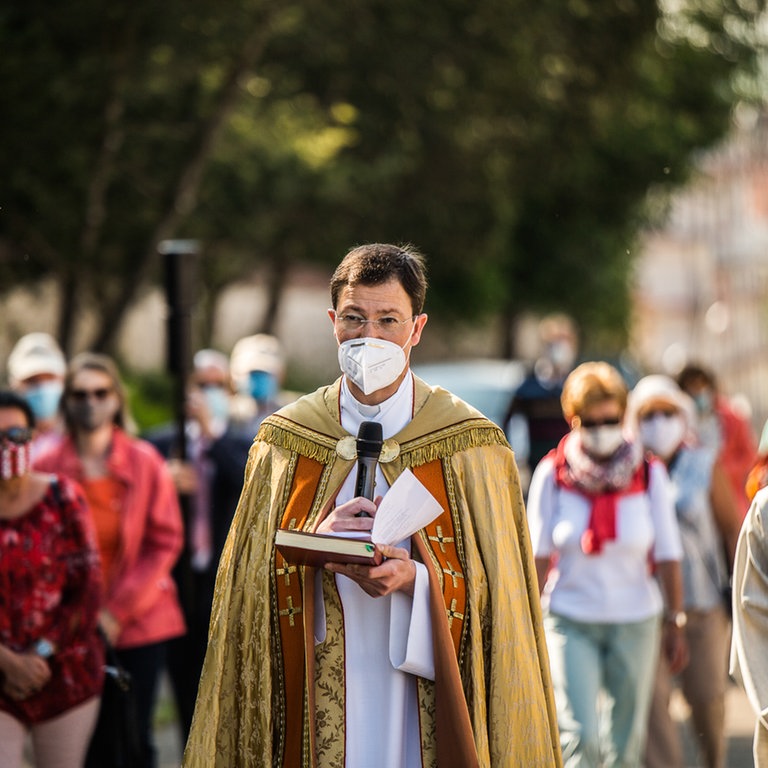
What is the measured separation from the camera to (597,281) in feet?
112

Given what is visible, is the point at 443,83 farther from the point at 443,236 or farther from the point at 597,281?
the point at 597,281

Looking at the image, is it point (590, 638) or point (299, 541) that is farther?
point (590, 638)

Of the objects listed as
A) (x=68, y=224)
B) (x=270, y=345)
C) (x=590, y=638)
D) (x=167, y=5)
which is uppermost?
(x=167, y=5)

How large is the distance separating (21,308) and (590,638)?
773 inches

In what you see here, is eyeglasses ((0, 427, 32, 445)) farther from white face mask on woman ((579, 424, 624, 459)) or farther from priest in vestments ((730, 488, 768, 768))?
priest in vestments ((730, 488, 768, 768))

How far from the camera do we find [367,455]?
→ 4668 millimetres

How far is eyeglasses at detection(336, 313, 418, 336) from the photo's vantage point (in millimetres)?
4719

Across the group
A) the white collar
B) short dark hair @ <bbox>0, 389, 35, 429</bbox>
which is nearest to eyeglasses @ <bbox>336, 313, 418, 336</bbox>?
the white collar

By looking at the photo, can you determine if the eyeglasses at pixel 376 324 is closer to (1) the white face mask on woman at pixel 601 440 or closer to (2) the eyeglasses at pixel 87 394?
(1) the white face mask on woman at pixel 601 440

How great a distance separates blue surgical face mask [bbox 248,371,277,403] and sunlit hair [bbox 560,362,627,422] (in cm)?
244

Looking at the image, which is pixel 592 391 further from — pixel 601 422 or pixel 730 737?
pixel 730 737

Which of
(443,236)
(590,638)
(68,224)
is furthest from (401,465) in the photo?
(443,236)

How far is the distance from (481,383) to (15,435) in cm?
1352

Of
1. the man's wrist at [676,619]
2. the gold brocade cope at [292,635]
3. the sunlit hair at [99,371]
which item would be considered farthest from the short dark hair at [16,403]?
the man's wrist at [676,619]
